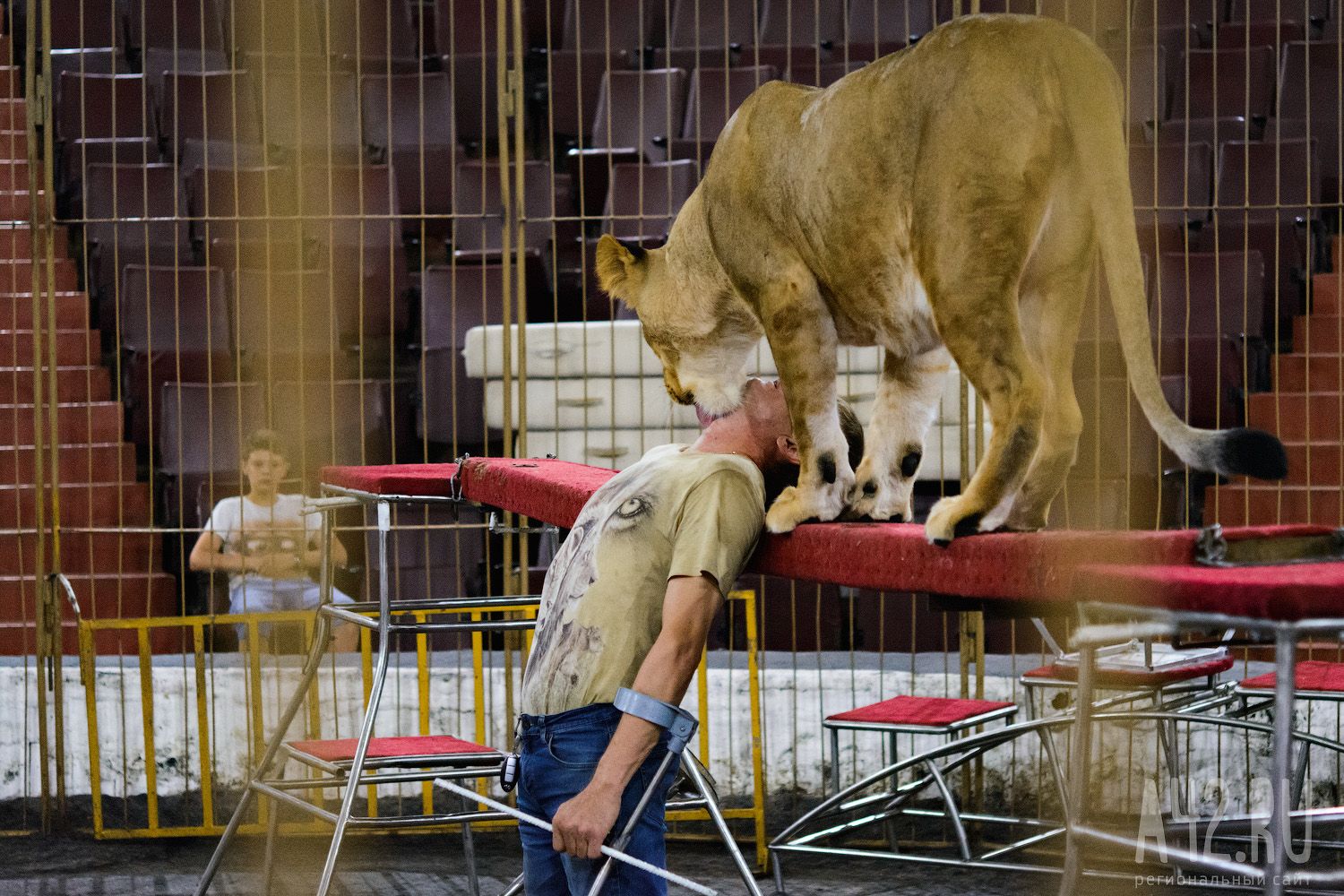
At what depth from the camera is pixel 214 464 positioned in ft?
16.8

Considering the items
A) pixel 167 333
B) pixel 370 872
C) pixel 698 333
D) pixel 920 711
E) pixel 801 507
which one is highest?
pixel 167 333

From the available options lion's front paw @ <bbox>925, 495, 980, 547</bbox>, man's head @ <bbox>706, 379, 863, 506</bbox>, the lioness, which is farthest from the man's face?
lion's front paw @ <bbox>925, 495, 980, 547</bbox>

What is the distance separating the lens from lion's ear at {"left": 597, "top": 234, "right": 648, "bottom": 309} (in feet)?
7.93

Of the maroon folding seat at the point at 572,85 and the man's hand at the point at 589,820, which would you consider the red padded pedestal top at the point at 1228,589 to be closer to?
the man's hand at the point at 589,820

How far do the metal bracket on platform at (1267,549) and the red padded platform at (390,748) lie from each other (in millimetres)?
1819

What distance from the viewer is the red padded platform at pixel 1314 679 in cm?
347

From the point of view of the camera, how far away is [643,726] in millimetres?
1848

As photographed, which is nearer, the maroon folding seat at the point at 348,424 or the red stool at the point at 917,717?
the red stool at the point at 917,717

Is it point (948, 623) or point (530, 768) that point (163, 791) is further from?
point (530, 768)

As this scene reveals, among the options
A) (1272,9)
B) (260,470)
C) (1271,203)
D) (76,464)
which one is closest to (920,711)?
(260,470)

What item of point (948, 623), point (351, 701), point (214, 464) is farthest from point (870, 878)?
point (214, 464)

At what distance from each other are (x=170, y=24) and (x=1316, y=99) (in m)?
4.61

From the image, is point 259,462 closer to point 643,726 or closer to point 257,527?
point 257,527

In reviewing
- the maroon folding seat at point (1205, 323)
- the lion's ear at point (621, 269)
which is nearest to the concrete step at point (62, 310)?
the lion's ear at point (621, 269)
